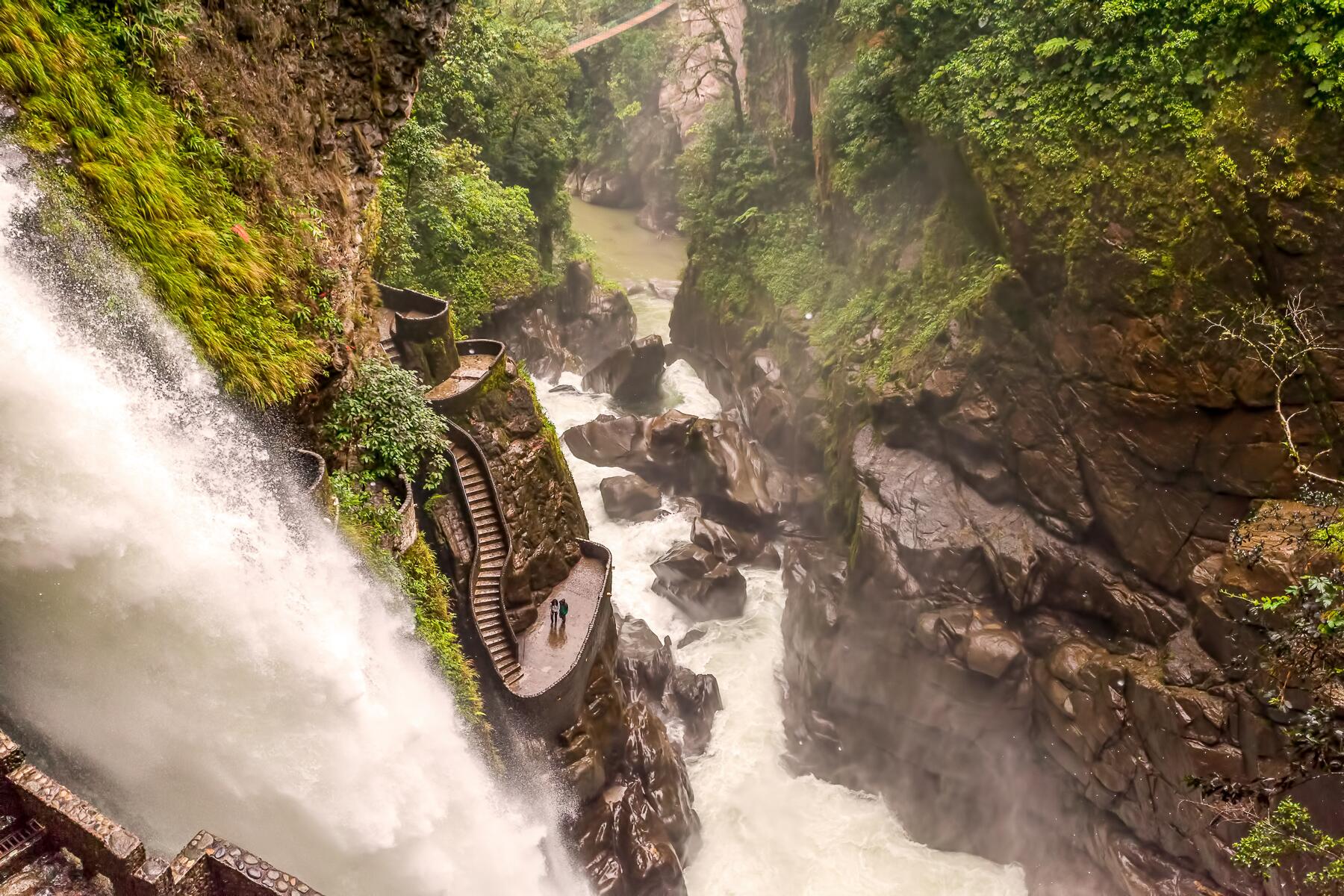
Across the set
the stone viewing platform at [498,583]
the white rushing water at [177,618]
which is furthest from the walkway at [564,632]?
the white rushing water at [177,618]

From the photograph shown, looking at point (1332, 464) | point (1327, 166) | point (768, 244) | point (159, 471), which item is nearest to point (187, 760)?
point (159, 471)

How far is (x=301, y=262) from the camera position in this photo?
10.6 metres

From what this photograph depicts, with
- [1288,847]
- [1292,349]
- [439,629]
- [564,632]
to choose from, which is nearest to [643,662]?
[564,632]

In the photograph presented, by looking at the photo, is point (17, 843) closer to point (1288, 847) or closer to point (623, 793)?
point (623, 793)

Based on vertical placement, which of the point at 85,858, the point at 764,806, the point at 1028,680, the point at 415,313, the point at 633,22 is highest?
the point at 633,22

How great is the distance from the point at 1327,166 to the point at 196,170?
54.8 feet

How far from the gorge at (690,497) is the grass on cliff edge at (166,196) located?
0.06 m

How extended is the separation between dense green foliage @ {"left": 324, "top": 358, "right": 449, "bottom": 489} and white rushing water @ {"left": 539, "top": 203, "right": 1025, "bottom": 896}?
9.95 m

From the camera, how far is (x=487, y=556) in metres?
14.1

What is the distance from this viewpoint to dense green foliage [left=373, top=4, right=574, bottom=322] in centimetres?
2022

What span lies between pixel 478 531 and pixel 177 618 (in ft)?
20.8

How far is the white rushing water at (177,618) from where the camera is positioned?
23.4 feet

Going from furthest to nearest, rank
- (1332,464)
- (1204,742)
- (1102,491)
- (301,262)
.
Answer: (1102,491) < (1204,742) < (1332,464) < (301,262)

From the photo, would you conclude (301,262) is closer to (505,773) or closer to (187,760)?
(187,760)
